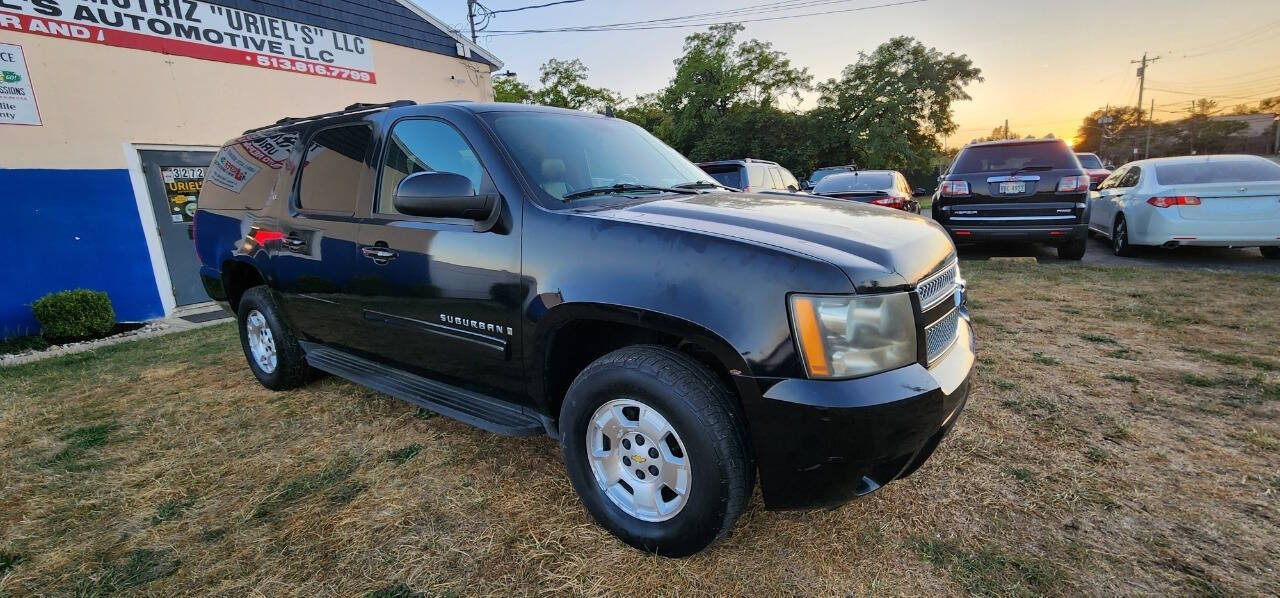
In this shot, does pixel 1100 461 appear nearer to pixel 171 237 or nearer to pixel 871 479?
pixel 871 479

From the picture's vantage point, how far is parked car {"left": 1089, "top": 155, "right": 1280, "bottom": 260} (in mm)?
6434

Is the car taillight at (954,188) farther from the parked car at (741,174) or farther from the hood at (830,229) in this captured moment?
the hood at (830,229)

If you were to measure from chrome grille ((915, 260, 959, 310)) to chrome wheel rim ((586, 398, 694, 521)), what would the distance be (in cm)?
95

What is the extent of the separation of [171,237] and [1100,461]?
10055mm

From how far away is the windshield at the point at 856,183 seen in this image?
29.5 ft

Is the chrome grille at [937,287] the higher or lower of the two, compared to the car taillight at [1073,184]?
lower

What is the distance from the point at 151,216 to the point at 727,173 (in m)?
7.72

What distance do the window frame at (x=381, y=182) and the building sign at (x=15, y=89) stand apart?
6.75 m

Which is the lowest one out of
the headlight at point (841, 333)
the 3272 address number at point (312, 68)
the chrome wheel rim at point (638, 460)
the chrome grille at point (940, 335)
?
the chrome wheel rim at point (638, 460)

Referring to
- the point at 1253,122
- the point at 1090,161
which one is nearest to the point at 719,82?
the point at 1090,161

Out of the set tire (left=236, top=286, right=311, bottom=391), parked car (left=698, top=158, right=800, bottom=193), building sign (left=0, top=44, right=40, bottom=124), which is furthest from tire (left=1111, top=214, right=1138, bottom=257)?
building sign (left=0, top=44, right=40, bottom=124)

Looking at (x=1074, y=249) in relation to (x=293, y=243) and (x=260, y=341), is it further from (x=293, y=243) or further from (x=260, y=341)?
(x=260, y=341)

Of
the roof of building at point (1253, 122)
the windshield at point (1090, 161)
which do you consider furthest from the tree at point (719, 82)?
the roof of building at point (1253, 122)

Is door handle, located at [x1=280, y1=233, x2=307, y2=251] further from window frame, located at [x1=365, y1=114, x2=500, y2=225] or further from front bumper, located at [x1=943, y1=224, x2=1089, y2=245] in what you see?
front bumper, located at [x1=943, y1=224, x2=1089, y2=245]
